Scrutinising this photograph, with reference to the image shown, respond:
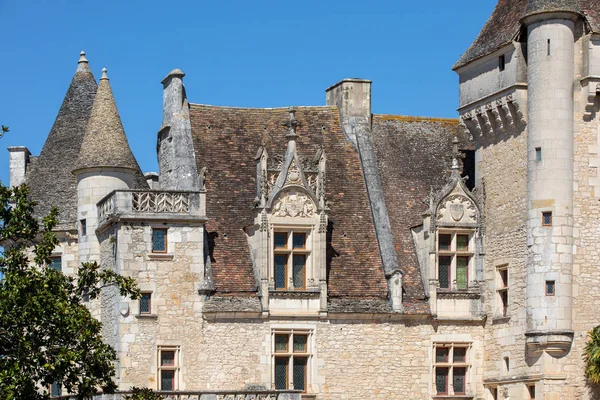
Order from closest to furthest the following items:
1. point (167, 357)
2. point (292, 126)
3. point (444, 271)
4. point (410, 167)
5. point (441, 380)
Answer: point (167, 357)
point (441, 380)
point (292, 126)
point (444, 271)
point (410, 167)

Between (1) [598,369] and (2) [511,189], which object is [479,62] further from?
(1) [598,369]

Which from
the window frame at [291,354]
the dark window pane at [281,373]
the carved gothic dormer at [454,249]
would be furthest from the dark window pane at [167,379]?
the carved gothic dormer at [454,249]

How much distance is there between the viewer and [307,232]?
40.7 meters

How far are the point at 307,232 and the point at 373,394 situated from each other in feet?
14.2

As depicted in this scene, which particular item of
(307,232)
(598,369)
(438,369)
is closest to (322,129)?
(307,232)

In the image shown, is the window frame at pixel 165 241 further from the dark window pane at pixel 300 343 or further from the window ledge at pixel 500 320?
the window ledge at pixel 500 320

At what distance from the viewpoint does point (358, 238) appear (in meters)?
42.0

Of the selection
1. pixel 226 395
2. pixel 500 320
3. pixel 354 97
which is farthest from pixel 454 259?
pixel 226 395

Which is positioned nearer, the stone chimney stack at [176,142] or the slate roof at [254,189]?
the slate roof at [254,189]

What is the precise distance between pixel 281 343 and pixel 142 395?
5.62 m

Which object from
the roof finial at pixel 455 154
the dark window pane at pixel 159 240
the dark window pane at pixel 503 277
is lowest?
the dark window pane at pixel 503 277

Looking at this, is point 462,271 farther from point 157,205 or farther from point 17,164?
point 17,164

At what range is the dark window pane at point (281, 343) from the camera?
4006 cm

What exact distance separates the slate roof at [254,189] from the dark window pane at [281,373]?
1.80 metres
